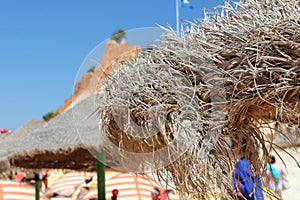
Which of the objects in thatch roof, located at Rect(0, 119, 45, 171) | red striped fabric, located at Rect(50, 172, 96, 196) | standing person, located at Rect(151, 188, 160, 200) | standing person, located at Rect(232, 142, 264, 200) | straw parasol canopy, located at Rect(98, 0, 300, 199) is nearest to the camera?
straw parasol canopy, located at Rect(98, 0, 300, 199)

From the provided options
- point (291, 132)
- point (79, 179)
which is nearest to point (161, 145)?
point (291, 132)

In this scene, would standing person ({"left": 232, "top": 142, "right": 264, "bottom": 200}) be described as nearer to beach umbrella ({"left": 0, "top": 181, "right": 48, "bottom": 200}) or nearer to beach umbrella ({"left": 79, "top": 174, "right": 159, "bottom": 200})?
beach umbrella ({"left": 79, "top": 174, "right": 159, "bottom": 200})

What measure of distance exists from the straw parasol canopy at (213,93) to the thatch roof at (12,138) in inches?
214

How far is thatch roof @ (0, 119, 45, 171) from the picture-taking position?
7.69 meters

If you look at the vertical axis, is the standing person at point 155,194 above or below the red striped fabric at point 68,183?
above

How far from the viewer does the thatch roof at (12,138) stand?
7.69m

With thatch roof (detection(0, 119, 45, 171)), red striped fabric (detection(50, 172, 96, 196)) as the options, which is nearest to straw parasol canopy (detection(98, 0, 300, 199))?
thatch roof (detection(0, 119, 45, 171))

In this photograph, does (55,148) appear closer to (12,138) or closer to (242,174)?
(242,174)

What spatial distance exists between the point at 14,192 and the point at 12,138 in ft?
24.5

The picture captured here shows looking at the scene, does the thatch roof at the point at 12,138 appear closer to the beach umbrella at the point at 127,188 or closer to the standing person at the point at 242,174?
the beach umbrella at the point at 127,188

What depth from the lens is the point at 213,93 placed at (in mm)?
2168

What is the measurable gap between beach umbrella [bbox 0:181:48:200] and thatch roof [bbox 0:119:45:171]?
350mm

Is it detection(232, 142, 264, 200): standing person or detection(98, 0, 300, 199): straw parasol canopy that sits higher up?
detection(98, 0, 300, 199): straw parasol canopy

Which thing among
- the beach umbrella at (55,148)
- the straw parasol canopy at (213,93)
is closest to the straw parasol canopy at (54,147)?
the beach umbrella at (55,148)
